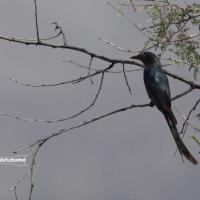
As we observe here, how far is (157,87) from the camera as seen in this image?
10633 millimetres

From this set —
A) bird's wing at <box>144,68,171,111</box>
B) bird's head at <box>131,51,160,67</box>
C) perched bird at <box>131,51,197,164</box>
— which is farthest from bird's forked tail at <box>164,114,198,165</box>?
bird's head at <box>131,51,160,67</box>

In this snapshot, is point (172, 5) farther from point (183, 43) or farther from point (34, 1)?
point (34, 1)

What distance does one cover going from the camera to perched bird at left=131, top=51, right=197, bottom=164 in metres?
9.05

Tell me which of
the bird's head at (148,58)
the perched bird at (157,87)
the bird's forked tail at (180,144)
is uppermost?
the bird's head at (148,58)

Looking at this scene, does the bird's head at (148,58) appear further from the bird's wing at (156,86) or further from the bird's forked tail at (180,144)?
the bird's forked tail at (180,144)

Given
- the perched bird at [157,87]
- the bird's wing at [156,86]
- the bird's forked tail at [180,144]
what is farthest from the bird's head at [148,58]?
the bird's forked tail at [180,144]

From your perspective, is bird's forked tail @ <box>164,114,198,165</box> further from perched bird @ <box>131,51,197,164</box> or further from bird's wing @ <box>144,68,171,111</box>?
bird's wing @ <box>144,68,171,111</box>

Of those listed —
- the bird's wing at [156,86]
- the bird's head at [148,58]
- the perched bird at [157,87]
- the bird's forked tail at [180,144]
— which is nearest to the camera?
the bird's forked tail at [180,144]

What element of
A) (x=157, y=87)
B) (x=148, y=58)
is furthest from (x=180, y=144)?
(x=148, y=58)

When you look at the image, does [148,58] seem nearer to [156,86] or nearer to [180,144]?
[156,86]

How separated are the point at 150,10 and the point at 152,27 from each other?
0.97 m

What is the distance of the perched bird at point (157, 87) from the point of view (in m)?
9.05

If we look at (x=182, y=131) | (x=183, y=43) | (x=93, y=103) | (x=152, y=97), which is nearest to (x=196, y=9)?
(x=183, y=43)

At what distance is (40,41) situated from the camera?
23.4 ft
